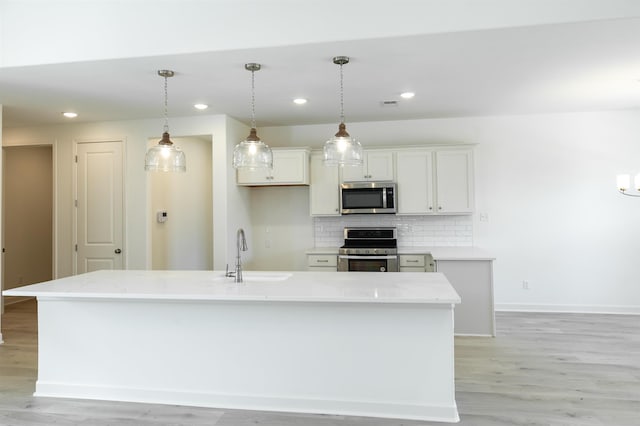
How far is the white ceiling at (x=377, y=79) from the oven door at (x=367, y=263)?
1718mm

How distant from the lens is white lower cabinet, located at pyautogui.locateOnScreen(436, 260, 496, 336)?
15.0 feet

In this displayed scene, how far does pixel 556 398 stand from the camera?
305 cm

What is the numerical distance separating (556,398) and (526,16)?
2523mm

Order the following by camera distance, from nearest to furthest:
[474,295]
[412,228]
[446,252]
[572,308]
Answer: [474,295] < [446,252] < [572,308] < [412,228]

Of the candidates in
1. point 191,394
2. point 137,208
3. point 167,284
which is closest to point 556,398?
point 191,394

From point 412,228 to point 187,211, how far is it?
3.08 metres

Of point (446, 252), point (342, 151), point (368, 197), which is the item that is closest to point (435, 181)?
point (368, 197)

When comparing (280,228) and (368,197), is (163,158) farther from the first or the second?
(280,228)

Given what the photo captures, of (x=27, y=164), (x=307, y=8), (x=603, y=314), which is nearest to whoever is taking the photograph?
(x=307, y=8)

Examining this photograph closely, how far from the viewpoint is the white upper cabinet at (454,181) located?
5379 millimetres

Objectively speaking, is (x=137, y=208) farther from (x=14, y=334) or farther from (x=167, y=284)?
(x=167, y=284)

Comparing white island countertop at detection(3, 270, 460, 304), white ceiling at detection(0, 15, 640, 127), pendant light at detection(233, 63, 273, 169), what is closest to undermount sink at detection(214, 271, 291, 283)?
white island countertop at detection(3, 270, 460, 304)

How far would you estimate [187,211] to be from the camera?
621 centimetres

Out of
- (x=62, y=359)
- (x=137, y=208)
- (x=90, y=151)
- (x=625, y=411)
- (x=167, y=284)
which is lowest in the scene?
(x=625, y=411)
